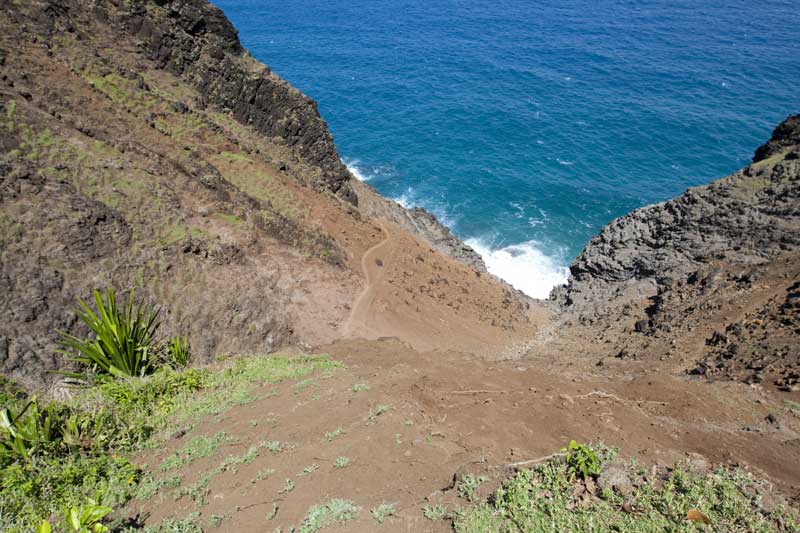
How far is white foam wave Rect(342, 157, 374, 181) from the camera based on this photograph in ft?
161

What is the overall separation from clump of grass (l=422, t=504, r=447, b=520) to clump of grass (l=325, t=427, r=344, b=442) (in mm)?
2540

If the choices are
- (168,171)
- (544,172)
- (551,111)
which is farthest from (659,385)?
(551,111)

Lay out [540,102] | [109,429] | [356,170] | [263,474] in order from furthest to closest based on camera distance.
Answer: [540,102] < [356,170] < [109,429] < [263,474]

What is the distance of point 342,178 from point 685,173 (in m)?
33.1

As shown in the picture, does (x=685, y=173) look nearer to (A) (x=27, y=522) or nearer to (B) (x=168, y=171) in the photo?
(B) (x=168, y=171)

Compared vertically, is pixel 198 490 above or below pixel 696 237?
below

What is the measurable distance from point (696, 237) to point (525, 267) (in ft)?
53.9

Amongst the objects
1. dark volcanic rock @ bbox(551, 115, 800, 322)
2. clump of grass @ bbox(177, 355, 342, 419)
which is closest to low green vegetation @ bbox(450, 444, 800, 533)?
clump of grass @ bbox(177, 355, 342, 419)

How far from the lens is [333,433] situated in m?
9.23

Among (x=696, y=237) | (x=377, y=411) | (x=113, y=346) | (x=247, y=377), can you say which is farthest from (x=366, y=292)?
(x=696, y=237)

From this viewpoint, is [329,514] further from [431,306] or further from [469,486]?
[431,306]

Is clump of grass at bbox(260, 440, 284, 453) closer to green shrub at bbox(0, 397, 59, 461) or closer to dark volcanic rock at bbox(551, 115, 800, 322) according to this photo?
green shrub at bbox(0, 397, 59, 461)

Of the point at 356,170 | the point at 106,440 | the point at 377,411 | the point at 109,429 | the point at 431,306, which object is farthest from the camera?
the point at 356,170

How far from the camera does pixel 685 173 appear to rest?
4600 cm
